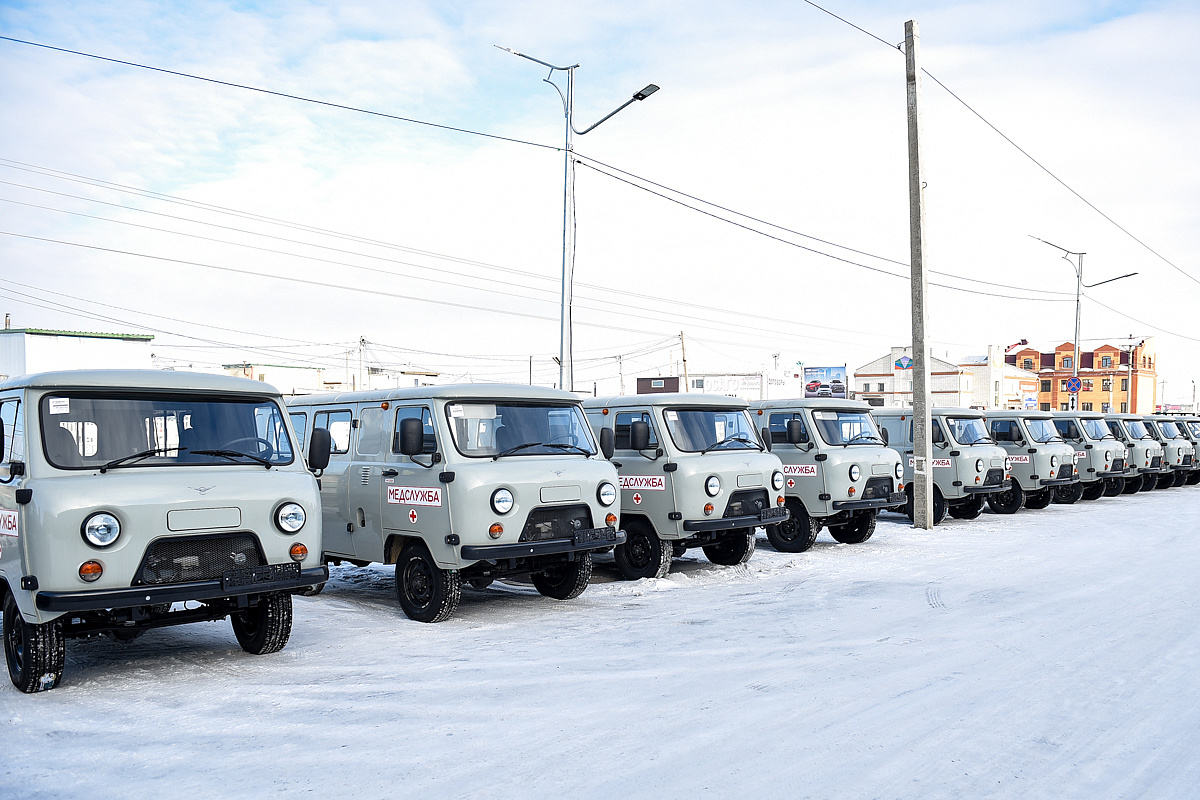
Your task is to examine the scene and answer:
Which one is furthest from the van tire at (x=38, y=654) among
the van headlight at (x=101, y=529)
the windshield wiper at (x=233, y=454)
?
the windshield wiper at (x=233, y=454)

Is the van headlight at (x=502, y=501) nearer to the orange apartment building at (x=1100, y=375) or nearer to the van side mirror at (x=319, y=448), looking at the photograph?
the van side mirror at (x=319, y=448)

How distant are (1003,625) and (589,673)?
3.93 metres

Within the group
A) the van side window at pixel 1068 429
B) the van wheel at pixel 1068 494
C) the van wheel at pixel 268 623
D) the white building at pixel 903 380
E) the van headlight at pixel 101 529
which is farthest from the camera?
the white building at pixel 903 380

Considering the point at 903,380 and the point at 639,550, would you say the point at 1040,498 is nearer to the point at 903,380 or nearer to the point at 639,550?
the point at 639,550

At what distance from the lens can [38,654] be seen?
6.26m

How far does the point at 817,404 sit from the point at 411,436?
25.5 feet

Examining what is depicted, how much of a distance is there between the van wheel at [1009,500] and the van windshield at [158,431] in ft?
54.6

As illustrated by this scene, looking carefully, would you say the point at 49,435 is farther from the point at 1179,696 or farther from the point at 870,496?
the point at 870,496

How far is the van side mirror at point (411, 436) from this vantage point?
855 centimetres

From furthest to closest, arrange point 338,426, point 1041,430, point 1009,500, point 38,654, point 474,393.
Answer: point 1041,430 < point 1009,500 < point 338,426 < point 474,393 < point 38,654

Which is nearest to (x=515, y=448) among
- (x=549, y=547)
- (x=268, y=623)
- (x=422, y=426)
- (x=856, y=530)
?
(x=422, y=426)

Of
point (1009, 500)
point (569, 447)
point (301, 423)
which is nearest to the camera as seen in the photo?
point (569, 447)

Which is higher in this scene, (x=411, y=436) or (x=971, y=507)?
(x=411, y=436)

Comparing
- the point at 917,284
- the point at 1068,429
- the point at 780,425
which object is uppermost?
the point at 917,284
